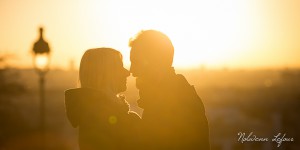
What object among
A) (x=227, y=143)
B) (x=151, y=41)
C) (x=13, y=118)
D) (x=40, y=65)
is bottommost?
(x=13, y=118)

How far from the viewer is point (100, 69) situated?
6105mm

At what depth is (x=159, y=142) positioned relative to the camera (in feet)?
19.1

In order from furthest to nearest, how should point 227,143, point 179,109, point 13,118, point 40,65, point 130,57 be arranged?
point 13,118 → point 227,143 → point 40,65 → point 130,57 → point 179,109

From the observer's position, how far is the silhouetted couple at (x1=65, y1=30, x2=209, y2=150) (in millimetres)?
5797

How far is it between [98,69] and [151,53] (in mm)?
575

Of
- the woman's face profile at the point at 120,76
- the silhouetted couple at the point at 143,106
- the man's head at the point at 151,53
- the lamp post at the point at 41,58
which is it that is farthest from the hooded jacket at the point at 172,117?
the lamp post at the point at 41,58

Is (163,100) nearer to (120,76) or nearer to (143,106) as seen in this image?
(143,106)

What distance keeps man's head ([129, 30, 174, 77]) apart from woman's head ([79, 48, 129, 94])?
9.4 inches

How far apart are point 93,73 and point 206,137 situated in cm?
133

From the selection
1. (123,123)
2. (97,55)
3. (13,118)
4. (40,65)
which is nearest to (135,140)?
(123,123)

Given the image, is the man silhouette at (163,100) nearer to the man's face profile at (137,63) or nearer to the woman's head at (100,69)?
the man's face profile at (137,63)

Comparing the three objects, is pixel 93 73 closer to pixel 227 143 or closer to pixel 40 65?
pixel 40 65

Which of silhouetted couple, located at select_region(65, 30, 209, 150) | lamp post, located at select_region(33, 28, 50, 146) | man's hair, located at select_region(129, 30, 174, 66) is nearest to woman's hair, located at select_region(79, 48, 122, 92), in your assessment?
silhouetted couple, located at select_region(65, 30, 209, 150)

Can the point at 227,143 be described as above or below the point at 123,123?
below
